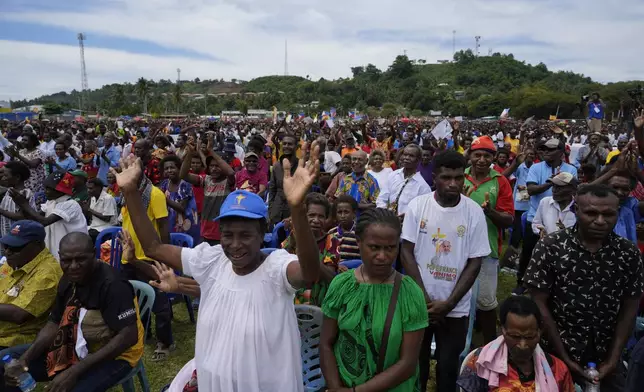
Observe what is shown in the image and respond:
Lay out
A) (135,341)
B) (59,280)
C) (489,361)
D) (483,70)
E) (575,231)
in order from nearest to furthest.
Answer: (489,361) → (575,231) → (135,341) → (59,280) → (483,70)

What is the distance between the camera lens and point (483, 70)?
130 m

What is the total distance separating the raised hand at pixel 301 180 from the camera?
1934 mm

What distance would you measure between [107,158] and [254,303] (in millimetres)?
8806

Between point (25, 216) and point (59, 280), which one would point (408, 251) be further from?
point (25, 216)

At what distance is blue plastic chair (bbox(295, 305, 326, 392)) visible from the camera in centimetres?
291

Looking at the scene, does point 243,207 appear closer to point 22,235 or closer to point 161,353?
point 22,235

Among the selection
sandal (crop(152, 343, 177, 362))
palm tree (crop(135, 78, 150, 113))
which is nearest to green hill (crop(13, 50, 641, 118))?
palm tree (crop(135, 78, 150, 113))

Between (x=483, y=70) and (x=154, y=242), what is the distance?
463 ft

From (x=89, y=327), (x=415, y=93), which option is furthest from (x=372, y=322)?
(x=415, y=93)

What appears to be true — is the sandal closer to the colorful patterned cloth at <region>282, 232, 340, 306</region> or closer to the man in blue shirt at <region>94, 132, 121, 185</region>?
the colorful patterned cloth at <region>282, 232, 340, 306</region>

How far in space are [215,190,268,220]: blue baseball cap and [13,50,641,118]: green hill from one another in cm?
6361

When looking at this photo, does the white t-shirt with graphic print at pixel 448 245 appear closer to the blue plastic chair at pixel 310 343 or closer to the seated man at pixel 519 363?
the seated man at pixel 519 363

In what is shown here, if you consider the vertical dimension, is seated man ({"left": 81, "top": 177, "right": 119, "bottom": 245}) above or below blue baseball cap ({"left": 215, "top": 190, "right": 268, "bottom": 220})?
below

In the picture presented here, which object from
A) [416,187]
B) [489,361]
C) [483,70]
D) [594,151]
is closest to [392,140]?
[594,151]
